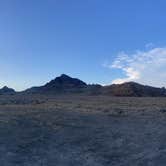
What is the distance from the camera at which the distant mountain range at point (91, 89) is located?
7475cm

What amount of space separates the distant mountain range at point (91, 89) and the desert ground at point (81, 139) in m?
46.8

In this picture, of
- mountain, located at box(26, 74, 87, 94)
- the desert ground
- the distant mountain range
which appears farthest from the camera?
mountain, located at box(26, 74, 87, 94)

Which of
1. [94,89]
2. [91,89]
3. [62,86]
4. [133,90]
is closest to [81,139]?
[133,90]

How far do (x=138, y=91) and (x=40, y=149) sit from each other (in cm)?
5790

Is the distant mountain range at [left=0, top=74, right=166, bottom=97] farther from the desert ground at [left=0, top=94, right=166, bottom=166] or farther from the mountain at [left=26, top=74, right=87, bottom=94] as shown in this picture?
the desert ground at [left=0, top=94, right=166, bottom=166]

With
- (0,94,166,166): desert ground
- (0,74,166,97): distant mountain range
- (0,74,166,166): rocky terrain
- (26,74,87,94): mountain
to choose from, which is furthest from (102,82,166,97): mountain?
(0,94,166,166): desert ground

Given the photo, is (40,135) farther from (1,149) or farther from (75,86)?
(75,86)

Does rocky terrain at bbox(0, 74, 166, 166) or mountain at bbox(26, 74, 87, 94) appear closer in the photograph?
rocky terrain at bbox(0, 74, 166, 166)

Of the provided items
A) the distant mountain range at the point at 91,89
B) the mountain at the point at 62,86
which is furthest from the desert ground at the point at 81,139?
the mountain at the point at 62,86

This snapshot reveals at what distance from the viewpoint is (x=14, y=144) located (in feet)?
62.5

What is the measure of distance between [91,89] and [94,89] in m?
0.68

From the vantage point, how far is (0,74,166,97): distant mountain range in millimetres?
74750

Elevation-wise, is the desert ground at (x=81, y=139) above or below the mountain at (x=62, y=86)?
below

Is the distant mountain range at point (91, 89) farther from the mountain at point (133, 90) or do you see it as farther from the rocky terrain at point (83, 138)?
the rocky terrain at point (83, 138)
